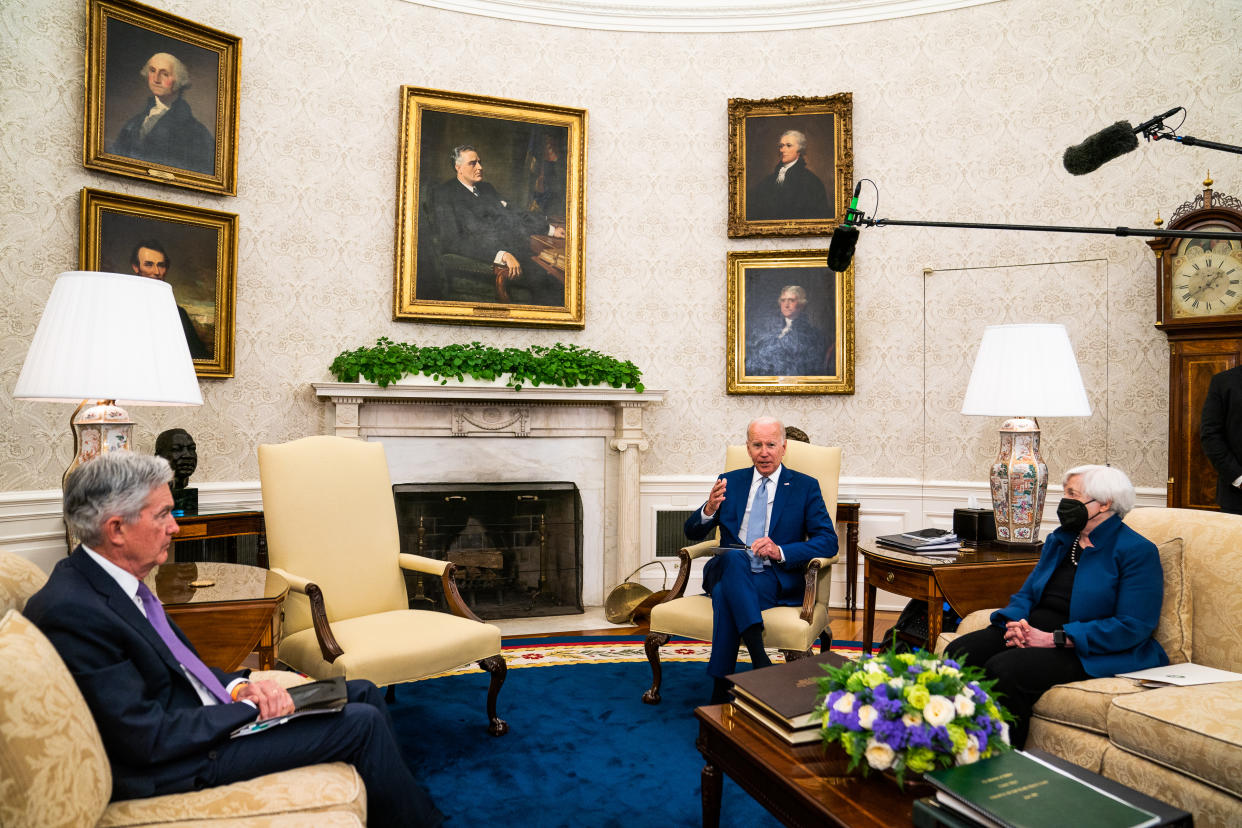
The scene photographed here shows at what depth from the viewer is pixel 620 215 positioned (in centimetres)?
605

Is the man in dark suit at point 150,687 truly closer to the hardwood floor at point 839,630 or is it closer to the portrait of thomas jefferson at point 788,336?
the hardwood floor at point 839,630

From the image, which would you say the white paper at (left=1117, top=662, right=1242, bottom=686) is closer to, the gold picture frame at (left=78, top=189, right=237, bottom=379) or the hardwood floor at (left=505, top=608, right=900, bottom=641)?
the hardwood floor at (left=505, top=608, right=900, bottom=641)

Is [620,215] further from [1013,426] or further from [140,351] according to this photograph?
[140,351]

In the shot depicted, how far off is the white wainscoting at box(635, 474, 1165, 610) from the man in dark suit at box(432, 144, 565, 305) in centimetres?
169

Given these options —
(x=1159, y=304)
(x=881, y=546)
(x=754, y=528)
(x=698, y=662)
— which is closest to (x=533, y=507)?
(x=698, y=662)

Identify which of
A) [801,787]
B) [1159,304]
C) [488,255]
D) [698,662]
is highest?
[488,255]

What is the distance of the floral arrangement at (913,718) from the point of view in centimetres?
184

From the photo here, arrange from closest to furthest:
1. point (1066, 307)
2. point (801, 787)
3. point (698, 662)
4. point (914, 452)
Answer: point (801, 787) < point (698, 662) < point (1066, 307) < point (914, 452)

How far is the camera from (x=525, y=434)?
5.59 m

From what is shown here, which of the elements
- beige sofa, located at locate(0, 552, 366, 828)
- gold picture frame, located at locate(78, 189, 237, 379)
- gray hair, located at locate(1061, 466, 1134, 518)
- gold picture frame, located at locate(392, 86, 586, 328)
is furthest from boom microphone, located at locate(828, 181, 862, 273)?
gold picture frame, located at locate(78, 189, 237, 379)

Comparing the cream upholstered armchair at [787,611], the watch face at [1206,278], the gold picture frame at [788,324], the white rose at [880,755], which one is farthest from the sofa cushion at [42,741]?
the watch face at [1206,278]

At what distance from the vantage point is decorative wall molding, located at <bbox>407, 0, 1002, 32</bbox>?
5.86m

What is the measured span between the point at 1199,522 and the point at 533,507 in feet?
13.1

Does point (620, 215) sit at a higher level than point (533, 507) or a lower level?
higher
